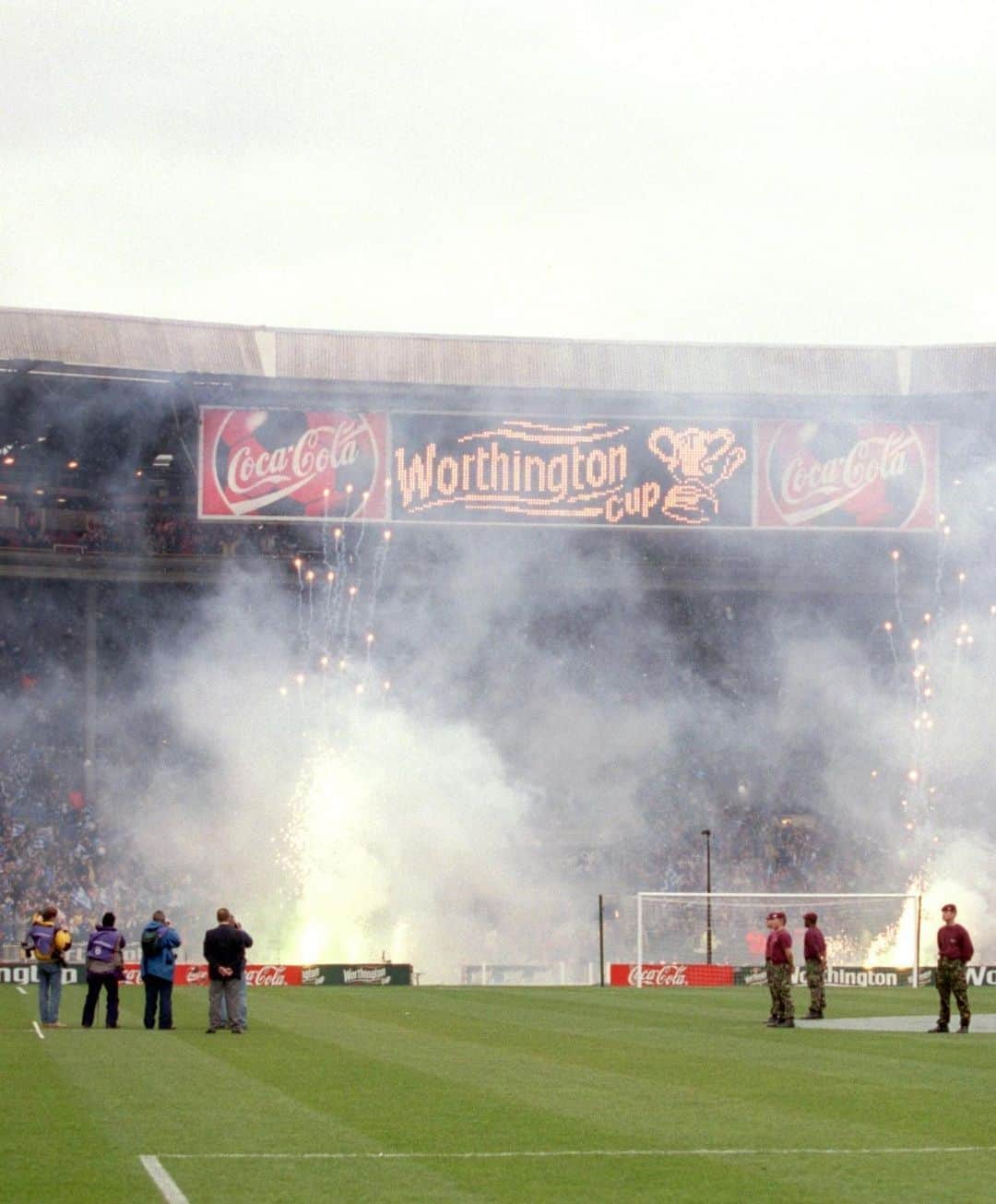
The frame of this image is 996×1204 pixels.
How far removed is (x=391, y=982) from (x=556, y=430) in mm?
13104

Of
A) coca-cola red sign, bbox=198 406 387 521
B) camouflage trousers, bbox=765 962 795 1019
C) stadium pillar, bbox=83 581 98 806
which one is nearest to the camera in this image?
camouflage trousers, bbox=765 962 795 1019

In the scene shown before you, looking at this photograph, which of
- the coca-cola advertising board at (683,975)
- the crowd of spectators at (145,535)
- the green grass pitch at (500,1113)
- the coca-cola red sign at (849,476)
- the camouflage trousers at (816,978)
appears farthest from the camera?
the crowd of spectators at (145,535)

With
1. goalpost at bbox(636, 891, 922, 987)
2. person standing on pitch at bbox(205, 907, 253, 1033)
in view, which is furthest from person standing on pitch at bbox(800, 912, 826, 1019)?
goalpost at bbox(636, 891, 922, 987)

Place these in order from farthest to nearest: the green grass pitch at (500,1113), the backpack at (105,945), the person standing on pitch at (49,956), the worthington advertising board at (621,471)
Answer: the worthington advertising board at (621,471) < the person standing on pitch at (49,956) < the backpack at (105,945) < the green grass pitch at (500,1113)

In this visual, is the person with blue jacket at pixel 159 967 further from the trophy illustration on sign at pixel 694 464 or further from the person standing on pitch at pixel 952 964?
the trophy illustration on sign at pixel 694 464

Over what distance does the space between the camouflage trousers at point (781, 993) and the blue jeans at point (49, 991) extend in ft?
28.3

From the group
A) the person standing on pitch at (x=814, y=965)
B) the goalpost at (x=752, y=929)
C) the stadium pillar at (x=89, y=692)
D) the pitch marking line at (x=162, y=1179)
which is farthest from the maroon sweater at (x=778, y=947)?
the stadium pillar at (x=89, y=692)

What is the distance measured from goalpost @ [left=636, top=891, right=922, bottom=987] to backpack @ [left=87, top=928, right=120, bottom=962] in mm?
22026

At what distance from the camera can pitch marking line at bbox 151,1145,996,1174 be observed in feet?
36.8

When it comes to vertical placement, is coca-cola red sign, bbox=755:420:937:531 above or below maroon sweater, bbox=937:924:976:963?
above

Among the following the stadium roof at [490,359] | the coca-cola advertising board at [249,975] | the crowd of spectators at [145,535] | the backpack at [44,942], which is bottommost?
the coca-cola advertising board at [249,975]

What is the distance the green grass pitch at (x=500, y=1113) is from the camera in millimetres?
10352

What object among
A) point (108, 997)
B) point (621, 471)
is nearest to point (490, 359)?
point (621, 471)

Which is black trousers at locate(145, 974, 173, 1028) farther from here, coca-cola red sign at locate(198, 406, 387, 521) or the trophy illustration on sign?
the trophy illustration on sign
